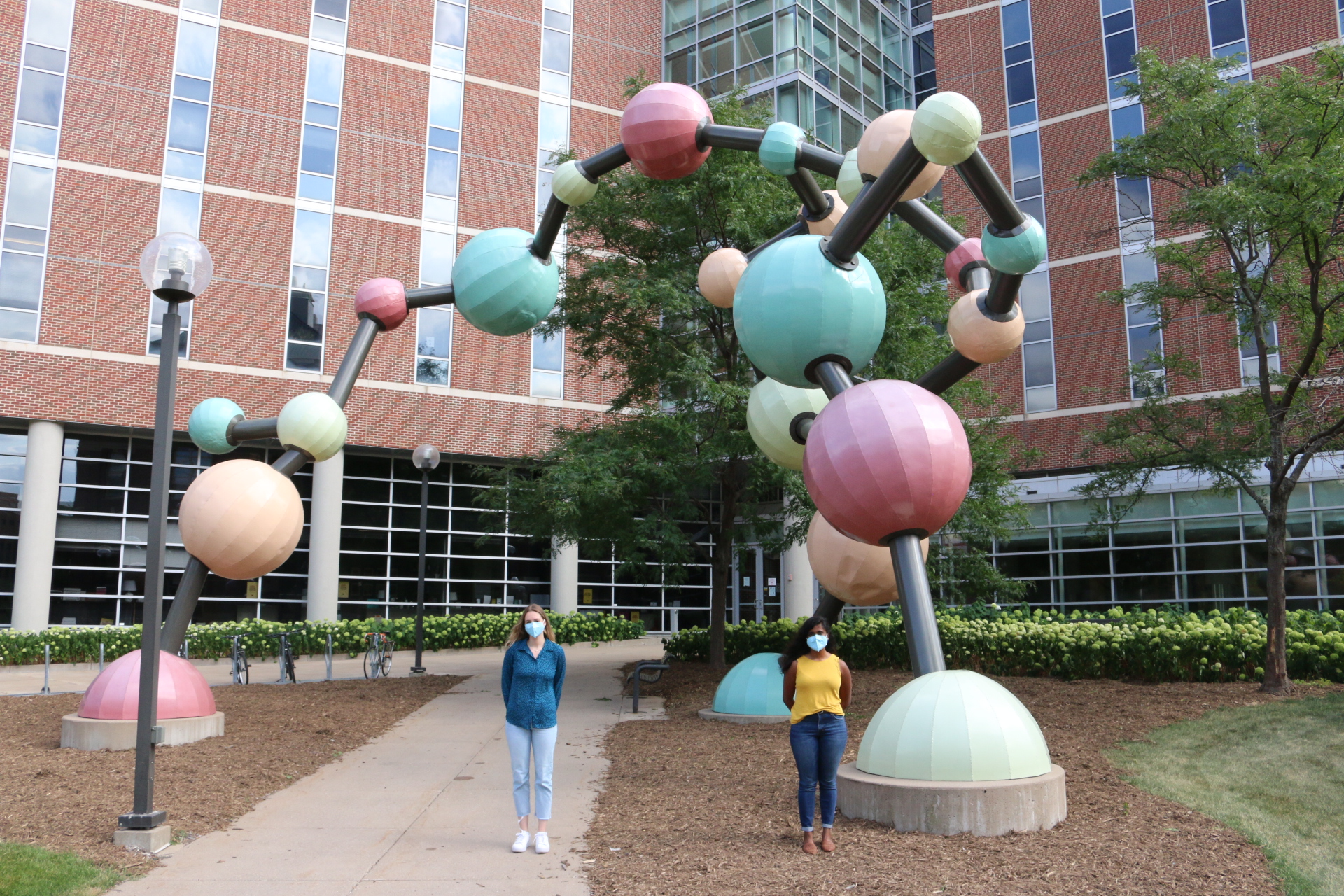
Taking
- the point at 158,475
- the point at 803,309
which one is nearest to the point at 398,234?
the point at 158,475

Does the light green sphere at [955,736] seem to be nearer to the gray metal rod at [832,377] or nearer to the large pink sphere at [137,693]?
the gray metal rod at [832,377]

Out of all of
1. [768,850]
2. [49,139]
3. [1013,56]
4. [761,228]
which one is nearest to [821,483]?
[768,850]

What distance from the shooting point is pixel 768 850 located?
18.9 feet

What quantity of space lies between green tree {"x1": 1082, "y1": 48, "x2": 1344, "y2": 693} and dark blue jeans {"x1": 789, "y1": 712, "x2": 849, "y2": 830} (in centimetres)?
841

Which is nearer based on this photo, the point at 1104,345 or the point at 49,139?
the point at 49,139

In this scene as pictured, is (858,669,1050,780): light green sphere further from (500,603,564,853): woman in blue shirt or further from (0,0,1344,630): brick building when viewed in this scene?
(0,0,1344,630): brick building

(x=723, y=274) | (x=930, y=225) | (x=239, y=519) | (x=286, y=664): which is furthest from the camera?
(x=286, y=664)

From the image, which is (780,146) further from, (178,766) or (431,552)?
(431,552)

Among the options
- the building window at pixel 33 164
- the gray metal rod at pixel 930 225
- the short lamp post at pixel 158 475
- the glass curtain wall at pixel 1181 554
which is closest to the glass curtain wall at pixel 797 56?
the glass curtain wall at pixel 1181 554

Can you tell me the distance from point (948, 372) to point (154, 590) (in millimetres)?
5746

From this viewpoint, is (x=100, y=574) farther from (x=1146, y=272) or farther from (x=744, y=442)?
(x=1146, y=272)

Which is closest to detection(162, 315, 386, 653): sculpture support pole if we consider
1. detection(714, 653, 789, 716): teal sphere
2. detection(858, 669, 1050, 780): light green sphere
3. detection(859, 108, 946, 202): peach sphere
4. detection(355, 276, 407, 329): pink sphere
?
detection(355, 276, 407, 329): pink sphere

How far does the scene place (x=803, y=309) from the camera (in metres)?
6.90

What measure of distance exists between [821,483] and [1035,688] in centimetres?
787
